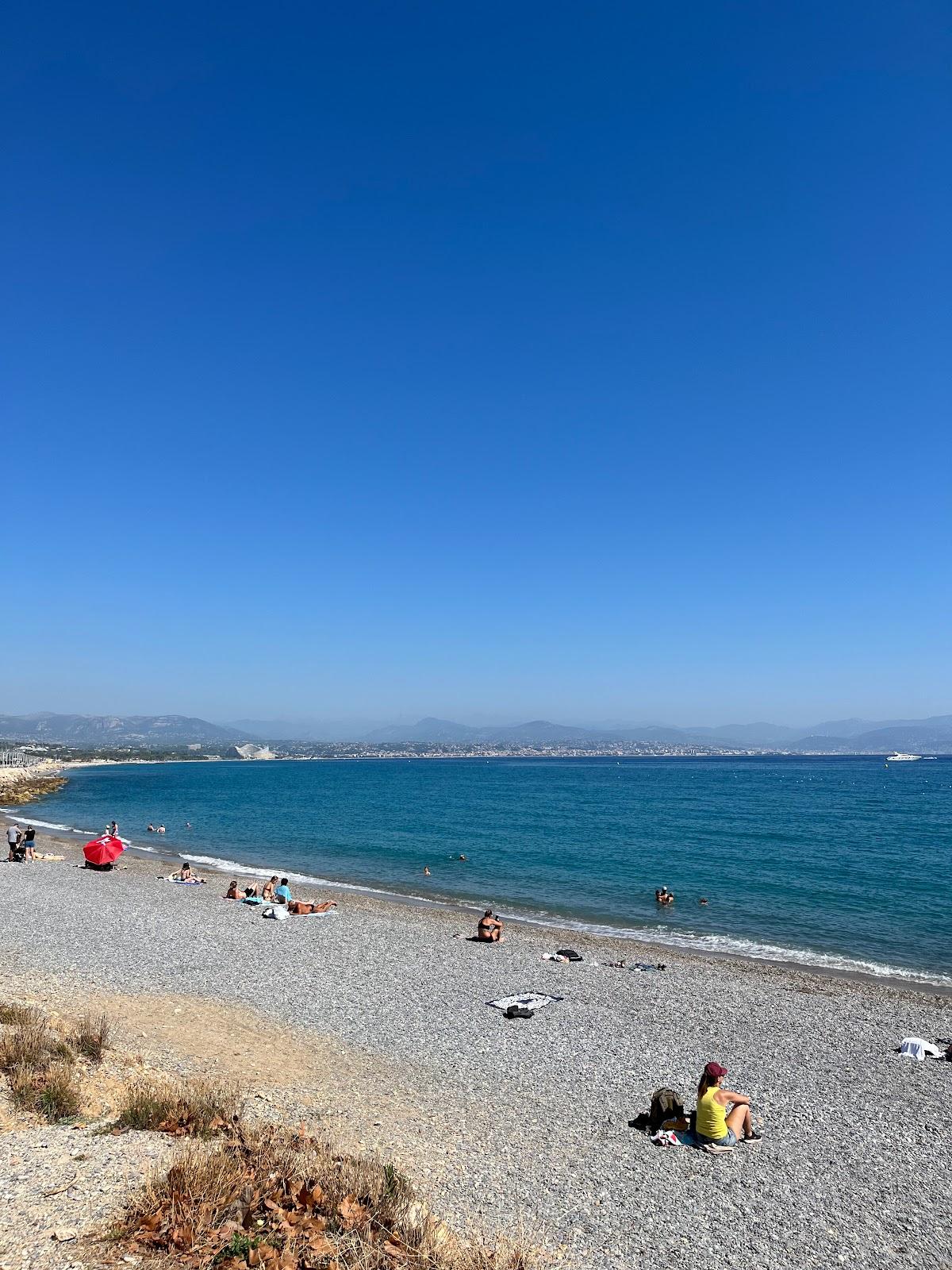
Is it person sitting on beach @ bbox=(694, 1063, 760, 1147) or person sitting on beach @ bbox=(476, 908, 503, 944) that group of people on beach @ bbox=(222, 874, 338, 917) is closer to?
person sitting on beach @ bbox=(476, 908, 503, 944)

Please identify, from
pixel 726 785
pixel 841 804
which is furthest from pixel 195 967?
pixel 726 785

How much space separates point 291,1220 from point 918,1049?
12.7 metres

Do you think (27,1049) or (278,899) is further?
(278,899)

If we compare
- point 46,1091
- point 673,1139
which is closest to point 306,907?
point 46,1091

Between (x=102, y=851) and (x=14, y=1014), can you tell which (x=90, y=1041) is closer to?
(x=14, y=1014)

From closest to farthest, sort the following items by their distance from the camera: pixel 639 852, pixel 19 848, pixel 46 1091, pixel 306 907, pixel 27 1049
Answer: pixel 46 1091
pixel 27 1049
pixel 306 907
pixel 19 848
pixel 639 852

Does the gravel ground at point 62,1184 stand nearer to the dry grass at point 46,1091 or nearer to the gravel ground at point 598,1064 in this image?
the dry grass at point 46,1091

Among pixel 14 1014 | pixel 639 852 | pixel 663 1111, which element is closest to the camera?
pixel 663 1111

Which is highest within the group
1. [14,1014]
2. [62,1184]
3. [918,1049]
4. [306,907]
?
[62,1184]

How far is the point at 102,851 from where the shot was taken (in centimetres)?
3250

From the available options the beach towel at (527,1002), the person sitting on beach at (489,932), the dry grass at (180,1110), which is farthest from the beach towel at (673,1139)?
the person sitting on beach at (489,932)

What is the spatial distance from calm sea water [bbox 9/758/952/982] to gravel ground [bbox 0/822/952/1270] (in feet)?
16.1

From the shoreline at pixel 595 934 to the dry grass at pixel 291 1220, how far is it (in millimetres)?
15596

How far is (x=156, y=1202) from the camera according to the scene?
20.0 ft
